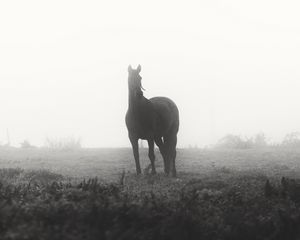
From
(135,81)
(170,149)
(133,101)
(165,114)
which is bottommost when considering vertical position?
(170,149)

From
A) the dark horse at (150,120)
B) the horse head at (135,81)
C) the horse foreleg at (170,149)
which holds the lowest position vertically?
the horse foreleg at (170,149)

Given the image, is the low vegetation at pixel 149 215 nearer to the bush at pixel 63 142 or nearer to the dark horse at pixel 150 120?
the dark horse at pixel 150 120

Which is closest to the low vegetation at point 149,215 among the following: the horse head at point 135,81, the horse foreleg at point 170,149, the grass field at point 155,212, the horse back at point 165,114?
the grass field at point 155,212

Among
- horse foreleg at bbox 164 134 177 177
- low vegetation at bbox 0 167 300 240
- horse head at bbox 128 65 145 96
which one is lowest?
low vegetation at bbox 0 167 300 240

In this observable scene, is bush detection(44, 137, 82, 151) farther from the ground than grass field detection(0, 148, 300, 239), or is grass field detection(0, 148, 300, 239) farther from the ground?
bush detection(44, 137, 82, 151)

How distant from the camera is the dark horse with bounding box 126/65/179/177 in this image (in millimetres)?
11867

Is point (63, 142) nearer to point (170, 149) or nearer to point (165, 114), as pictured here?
point (170, 149)

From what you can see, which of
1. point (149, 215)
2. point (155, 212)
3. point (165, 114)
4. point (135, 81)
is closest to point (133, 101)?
point (135, 81)

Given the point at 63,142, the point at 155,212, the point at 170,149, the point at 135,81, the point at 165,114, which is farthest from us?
the point at 63,142

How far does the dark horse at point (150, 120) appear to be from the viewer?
1187cm

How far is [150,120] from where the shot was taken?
40.2ft

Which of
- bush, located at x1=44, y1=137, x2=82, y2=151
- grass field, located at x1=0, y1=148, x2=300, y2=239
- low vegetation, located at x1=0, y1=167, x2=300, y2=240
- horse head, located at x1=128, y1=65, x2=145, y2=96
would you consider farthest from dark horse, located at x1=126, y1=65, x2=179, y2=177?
bush, located at x1=44, y1=137, x2=82, y2=151

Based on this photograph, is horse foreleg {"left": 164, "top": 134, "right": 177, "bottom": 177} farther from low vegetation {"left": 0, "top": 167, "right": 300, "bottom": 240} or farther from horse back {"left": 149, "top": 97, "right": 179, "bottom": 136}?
low vegetation {"left": 0, "top": 167, "right": 300, "bottom": 240}

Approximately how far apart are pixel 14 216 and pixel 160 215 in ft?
5.82
